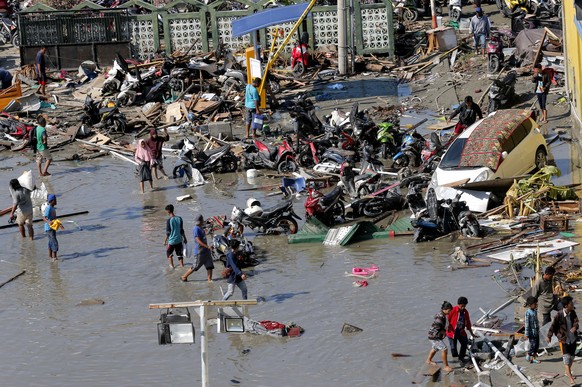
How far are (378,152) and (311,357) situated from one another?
1225 centimetres

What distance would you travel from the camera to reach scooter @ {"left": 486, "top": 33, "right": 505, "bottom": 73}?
33.2m

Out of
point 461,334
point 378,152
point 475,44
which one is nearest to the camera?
point 461,334

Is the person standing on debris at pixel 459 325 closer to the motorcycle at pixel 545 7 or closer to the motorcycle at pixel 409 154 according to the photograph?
the motorcycle at pixel 409 154

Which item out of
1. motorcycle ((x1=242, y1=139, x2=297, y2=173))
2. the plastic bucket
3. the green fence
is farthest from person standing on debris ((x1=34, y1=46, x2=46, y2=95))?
the plastic bucket

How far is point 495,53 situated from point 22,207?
1550 centimetres

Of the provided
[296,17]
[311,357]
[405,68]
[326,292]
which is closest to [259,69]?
[296,17]

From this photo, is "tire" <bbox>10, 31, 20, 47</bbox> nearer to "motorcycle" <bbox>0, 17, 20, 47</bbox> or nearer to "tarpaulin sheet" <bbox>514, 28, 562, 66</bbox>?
"motorcycle" <bbox>0, 17, 20, 47</bbox>

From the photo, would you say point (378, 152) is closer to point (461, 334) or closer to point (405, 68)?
point (405, 68)

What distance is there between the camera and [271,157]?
2788cm

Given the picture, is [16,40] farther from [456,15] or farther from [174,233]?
[174,233]

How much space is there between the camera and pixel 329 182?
26.3m

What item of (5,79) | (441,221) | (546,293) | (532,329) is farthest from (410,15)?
(532,329)

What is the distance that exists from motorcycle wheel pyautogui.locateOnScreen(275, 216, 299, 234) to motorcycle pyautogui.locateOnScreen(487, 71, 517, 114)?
9.05 metres

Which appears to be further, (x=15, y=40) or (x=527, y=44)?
(x=15, y=40)
